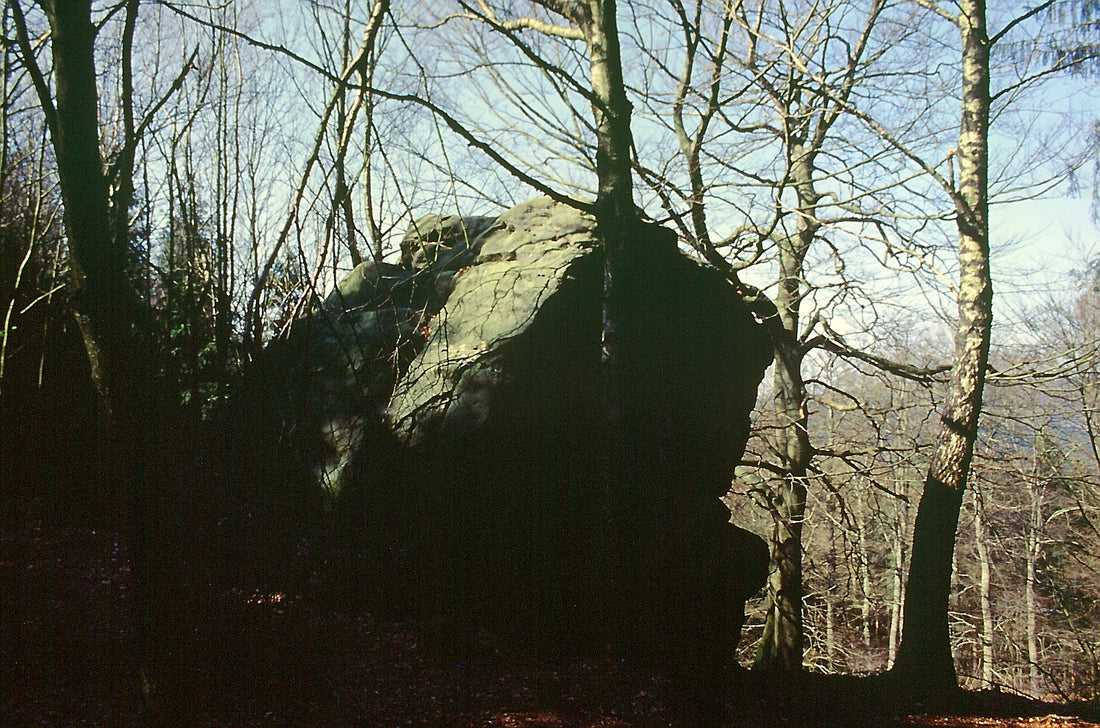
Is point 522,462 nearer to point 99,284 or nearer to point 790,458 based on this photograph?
point 99,284

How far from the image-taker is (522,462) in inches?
240

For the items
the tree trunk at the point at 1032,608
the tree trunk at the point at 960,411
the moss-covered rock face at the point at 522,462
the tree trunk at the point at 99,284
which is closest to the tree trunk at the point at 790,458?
the tree trunk at the point at 960,411

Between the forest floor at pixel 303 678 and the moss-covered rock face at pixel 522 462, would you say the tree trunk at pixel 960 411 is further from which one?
the moss-covered rock face at pixel 522 462

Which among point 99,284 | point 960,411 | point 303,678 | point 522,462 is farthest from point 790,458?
point 99,284

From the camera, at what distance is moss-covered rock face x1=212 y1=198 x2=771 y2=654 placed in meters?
5.93

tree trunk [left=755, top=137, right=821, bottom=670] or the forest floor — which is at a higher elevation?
tree trunk [left=755, top=137, right=821, bottom=670]

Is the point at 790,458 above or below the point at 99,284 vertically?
above

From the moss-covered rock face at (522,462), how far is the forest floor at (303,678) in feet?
1.65

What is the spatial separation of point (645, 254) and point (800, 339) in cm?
334

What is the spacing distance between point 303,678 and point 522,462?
236 centimetres

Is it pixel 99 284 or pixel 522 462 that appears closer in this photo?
pixel 99 284

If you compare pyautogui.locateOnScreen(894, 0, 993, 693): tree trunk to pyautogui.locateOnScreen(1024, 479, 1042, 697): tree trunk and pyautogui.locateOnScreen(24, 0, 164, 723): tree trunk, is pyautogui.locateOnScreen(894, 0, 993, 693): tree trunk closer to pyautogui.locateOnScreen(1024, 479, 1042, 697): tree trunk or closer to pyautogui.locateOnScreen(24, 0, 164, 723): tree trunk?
pyautogui.locateOnScreen(24, 0, 164, 723): tree trunk

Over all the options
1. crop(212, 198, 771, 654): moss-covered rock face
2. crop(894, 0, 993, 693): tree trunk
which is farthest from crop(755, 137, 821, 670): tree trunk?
crop(212, 198, 771, 654): moss-covered rock face

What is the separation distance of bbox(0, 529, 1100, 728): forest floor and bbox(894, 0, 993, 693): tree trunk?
19.9 inches
